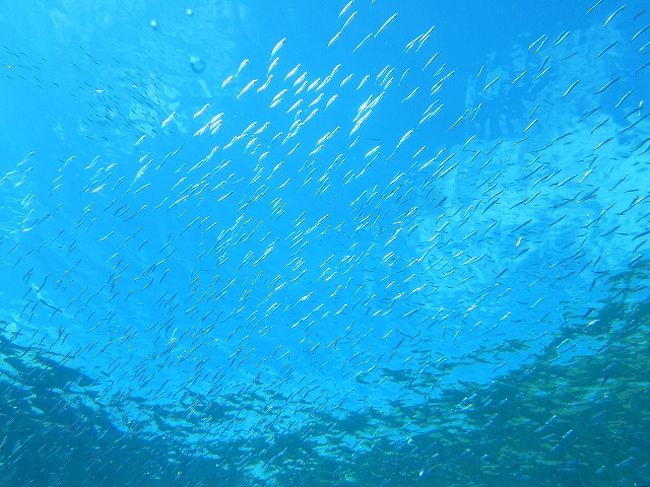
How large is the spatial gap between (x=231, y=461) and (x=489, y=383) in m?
11.3

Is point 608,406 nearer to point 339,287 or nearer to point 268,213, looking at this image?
point 339,287

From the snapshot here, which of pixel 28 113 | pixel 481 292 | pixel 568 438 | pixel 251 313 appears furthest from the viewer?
pixel 568 438

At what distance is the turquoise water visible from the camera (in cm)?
866

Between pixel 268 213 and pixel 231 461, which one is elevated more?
pixel 268 213

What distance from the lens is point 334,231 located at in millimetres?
11148

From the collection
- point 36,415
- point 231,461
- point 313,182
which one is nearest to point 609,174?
point 313,182

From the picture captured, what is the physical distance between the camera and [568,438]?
15.8 m

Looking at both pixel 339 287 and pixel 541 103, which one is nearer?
pixel 541 103

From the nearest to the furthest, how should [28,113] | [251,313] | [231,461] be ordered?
[28,113] → [251,313] → [231,461]

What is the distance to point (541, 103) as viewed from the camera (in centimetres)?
895

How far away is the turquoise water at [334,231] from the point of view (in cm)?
866

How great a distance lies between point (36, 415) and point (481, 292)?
1614cm

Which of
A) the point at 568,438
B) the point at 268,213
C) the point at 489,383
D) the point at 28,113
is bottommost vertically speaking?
the point at 568,438

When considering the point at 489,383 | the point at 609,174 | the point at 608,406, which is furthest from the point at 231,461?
the point at 609,174
